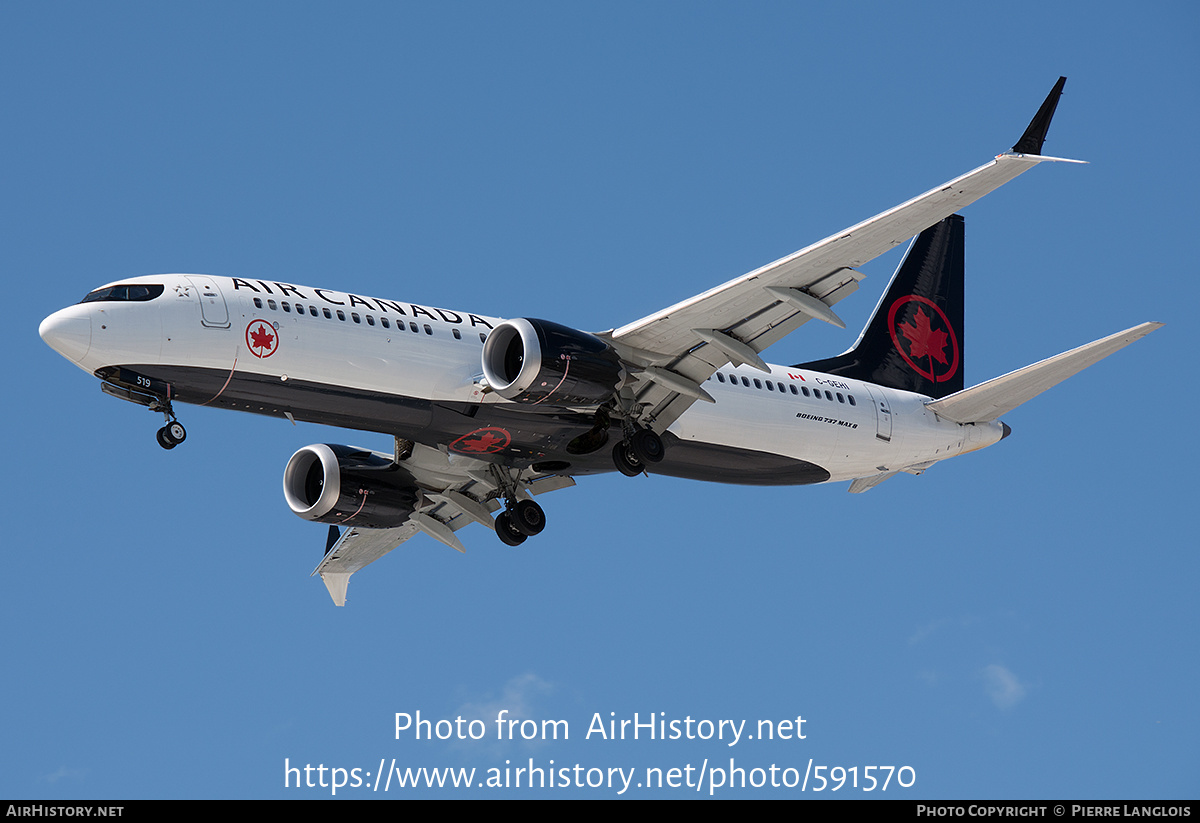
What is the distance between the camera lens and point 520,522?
1335 inches

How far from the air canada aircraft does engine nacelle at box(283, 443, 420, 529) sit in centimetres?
4

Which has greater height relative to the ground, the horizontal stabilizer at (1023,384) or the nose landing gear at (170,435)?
the horizontal stabilizer at (1023,384)

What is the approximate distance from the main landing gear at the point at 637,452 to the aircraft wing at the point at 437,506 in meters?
2.83

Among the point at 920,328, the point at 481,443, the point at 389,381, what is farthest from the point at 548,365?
the point at 920,328

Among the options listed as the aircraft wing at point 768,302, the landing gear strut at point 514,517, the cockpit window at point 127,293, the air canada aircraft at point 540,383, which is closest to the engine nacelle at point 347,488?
the air canada aircraft at point 540,383

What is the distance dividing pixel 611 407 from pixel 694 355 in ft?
7.41

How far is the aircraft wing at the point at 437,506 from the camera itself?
34.5 meters

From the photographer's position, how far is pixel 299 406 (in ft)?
93.9

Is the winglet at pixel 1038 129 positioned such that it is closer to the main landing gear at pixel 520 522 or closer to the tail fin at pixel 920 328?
the tail fin at pixel 920 328
